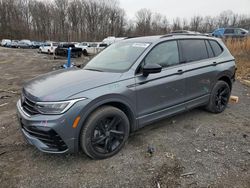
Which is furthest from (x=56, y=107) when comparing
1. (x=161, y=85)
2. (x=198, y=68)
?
(x=198, y=68)

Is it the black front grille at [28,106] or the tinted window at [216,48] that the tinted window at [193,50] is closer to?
the tinted window at [216,48]

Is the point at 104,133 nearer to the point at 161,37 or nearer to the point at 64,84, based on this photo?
the point at 64,84

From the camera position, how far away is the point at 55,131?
2334mm

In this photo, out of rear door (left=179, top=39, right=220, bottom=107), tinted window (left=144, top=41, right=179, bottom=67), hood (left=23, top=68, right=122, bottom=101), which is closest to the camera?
hood (left=23, top=68, right=122, bottom=101)

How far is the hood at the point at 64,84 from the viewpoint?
8.04 feet

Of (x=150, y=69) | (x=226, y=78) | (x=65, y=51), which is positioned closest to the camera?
(x=150, y=69)

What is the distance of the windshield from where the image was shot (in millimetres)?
3113

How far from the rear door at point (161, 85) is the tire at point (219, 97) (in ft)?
3.21

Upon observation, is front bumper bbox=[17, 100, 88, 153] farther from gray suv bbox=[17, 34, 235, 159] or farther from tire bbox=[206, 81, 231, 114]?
tire bbox=[206, 81, 231, 114]

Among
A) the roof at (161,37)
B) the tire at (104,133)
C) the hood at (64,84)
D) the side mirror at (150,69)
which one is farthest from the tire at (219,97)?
the hood at (64,84)

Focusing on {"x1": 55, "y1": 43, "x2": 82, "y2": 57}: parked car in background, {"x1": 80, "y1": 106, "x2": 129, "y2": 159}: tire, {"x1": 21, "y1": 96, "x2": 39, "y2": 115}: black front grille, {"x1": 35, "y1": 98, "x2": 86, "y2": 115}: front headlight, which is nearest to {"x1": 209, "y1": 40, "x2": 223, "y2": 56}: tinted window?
{"x1": 80, "y1": 106, "x2": 129, "y2": 159}: tire

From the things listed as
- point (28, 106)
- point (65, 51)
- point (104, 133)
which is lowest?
point (104, 133)

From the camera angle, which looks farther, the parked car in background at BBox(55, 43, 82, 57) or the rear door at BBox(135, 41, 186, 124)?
the parked car in background at BBox(55, 43, 82, 57)

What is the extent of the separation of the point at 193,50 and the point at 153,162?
2.31 m
